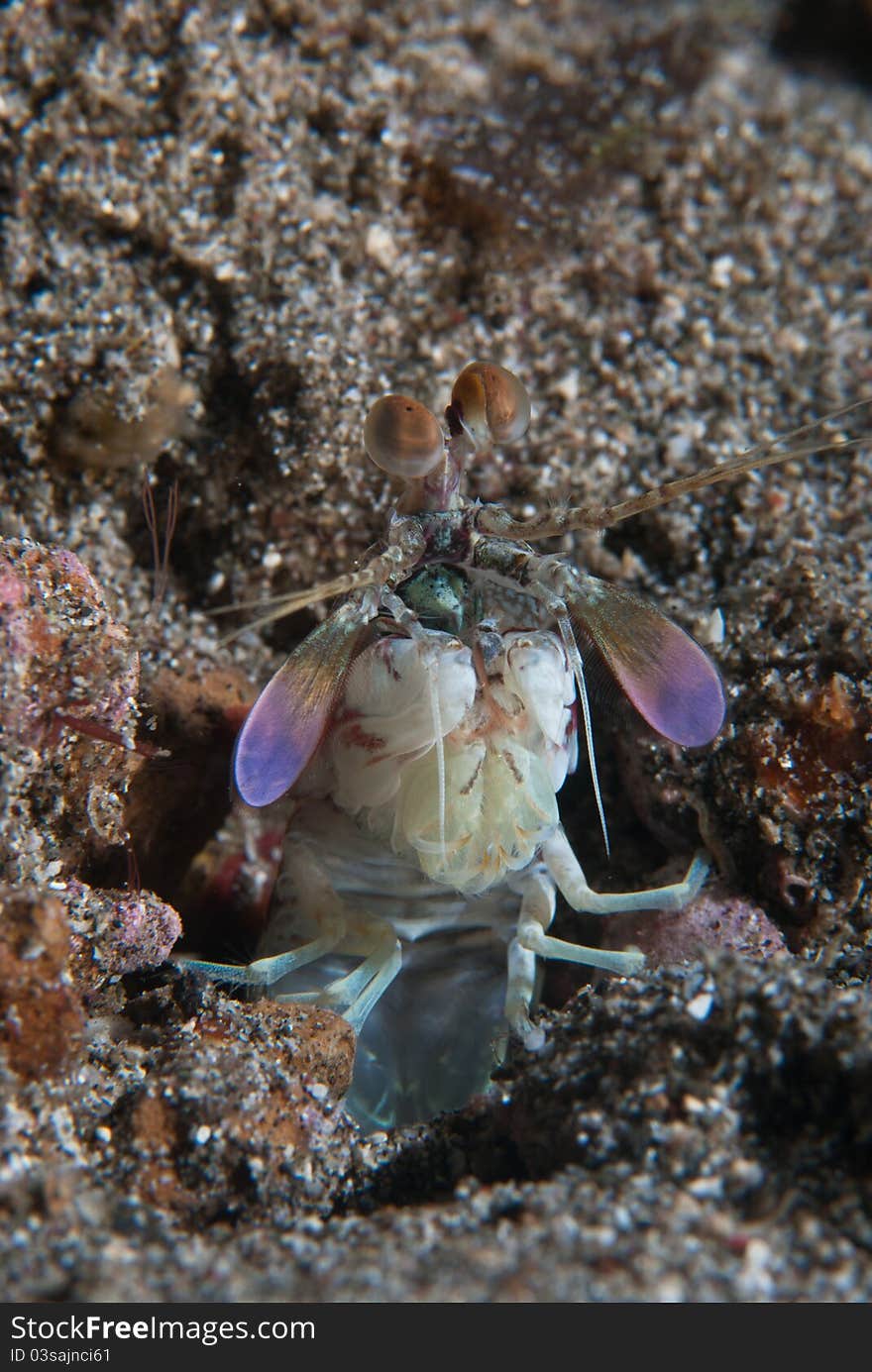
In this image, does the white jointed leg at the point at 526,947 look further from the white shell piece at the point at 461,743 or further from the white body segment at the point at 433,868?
the white shell piece at the point at 461,743

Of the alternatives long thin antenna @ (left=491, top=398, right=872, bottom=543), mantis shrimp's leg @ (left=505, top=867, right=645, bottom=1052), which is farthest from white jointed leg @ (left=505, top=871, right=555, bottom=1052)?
long thin antenna @ (left=491, top=398, right=872, bottom=543)

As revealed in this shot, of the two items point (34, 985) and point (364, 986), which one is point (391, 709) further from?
point (34, 985)

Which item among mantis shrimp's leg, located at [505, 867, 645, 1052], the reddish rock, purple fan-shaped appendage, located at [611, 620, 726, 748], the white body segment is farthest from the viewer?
mantis shrimp's leg, located at [505, 867, 645, 1052]

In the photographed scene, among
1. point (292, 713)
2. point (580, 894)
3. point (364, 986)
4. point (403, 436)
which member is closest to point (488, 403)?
point (403, 436)

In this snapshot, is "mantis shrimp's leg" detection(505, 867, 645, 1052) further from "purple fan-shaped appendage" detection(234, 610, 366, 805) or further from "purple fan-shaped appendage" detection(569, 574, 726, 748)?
"purple fan-shaped appendage" detection(234, 610, 366, 805)

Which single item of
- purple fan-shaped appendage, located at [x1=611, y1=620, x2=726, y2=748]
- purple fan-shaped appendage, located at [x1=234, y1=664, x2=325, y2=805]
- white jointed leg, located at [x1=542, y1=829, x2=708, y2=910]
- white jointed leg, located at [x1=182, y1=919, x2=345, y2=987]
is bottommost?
white jointed leg, located at [x1=182, y1=919, x2=345, y2=987]

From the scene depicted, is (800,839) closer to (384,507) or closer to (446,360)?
(384,507)
